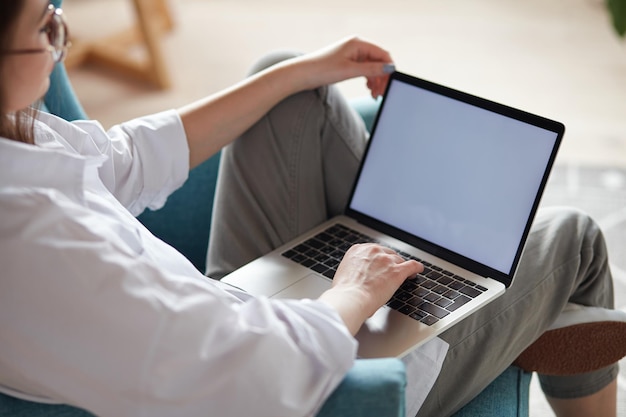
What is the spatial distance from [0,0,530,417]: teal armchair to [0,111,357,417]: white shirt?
0.06 ft

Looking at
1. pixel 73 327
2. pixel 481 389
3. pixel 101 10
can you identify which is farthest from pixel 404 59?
pixel 73 327

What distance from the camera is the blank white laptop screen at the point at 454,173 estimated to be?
121 centimetres

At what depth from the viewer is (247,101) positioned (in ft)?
4.50

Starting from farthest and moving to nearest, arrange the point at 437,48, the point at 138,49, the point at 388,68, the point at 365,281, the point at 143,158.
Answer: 1. the point at 138,49
2. the point at 437,48
3. the point at 388,68
4. the point at 143,158
5. the point at 365,281

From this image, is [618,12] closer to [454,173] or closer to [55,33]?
[454,173]

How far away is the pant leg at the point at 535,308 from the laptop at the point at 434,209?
0.04 metres

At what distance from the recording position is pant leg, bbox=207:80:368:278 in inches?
54.6

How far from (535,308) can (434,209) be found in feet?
0.68

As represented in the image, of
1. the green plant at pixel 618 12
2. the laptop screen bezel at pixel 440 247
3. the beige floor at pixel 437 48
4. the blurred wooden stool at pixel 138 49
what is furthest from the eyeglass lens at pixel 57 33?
the blurred wooden stool at pixel 138 49

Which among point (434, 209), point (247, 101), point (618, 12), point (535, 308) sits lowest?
point (535, 308)

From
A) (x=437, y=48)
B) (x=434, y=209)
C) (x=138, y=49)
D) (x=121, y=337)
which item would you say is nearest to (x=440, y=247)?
(x=434, y=209)

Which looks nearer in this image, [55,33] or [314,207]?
[55,33]

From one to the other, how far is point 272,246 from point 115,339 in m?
0.58

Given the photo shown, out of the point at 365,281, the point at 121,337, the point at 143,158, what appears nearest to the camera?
the point at 121,337
